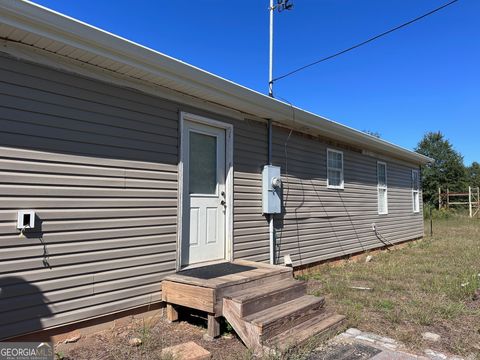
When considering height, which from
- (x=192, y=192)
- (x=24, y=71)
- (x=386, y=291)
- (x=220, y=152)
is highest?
(x=24, y=71)

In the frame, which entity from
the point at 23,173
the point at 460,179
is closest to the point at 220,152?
the point at 23,173

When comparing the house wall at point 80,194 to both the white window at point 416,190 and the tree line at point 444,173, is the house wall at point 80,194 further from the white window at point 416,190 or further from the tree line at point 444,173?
the tree line at point 444,173

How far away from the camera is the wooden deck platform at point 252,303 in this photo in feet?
12.3

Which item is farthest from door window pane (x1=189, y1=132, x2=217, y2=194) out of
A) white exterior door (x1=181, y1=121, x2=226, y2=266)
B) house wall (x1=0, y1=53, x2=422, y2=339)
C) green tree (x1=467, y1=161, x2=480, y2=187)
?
green tree (x1=467, y1=161, x2=480, y2=187)

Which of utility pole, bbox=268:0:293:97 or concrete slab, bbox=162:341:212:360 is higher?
utility pole, bbox=268:0:293:97

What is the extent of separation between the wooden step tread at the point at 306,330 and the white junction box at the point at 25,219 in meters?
2.32

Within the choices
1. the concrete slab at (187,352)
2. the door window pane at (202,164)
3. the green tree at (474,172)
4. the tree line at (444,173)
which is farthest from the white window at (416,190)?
the green tree at (474,172)

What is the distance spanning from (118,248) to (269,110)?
3.14 metres

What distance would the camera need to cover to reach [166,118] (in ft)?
15.6

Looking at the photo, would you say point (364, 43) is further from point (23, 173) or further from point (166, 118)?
point (23, 173)

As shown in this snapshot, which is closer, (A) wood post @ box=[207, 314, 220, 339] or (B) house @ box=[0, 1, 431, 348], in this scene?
(B) house @ box=[0, 1, 431, 348]

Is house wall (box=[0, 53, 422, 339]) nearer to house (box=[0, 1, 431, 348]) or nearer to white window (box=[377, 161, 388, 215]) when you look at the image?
house (box=[0, 1, 431, 348])

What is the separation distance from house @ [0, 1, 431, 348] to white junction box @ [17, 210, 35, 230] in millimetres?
13

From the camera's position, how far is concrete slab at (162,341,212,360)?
3.41 metres
